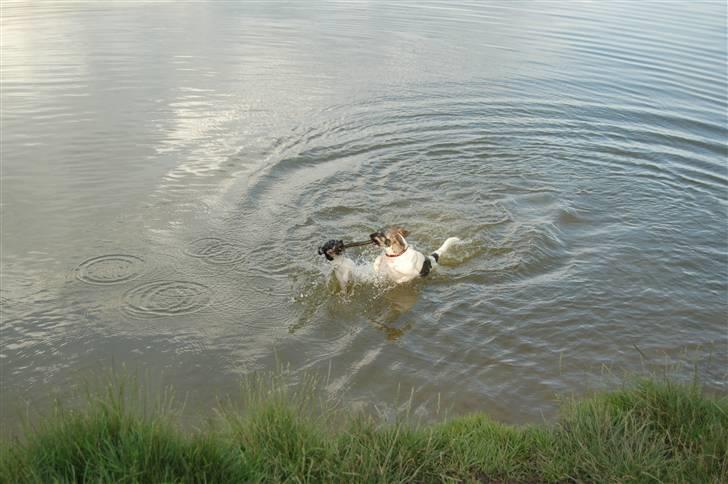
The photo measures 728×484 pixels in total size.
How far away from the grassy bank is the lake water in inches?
53.6

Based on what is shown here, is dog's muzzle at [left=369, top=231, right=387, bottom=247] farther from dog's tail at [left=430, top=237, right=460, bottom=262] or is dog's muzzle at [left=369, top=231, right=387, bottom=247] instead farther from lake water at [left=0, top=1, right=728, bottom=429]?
dog's tail at [left=430, top=237, right=460, bottom=262]

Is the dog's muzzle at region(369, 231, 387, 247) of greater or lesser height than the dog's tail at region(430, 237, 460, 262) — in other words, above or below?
above

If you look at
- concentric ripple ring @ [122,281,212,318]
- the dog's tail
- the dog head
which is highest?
the dog head

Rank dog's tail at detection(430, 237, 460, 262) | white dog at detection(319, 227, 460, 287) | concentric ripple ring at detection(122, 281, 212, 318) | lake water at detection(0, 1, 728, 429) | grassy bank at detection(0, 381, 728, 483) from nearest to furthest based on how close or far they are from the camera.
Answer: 1. grassy bank at detection(0, 381, 728, 483)
2. lake water at detection(0, 1, 728, 429)
3. concentric ripple ring at detection(122, 281, 212, 318)
4. white dog at detection(319, 227, 460, 287)
5. dog's tail at detection(430, 237, 460, 262)

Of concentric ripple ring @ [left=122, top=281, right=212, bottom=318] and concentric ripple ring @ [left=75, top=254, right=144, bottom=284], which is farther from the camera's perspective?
concentric ripple ring @ [left=75, top=254, right=144, bottom=284]

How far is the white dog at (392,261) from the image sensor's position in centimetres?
830

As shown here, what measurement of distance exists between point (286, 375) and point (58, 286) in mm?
3241

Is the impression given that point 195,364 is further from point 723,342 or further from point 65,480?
point 723,342

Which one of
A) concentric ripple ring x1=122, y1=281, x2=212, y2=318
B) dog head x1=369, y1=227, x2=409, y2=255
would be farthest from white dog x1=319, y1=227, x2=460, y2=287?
concentric ripple ring x1=122, y1=281, x2=212, y2=318

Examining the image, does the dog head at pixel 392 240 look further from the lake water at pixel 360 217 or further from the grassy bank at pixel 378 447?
the grassy bank at pixel 378 447

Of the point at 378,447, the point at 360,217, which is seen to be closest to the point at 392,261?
the point at 360,217

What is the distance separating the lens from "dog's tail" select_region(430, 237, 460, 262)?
8844 mm

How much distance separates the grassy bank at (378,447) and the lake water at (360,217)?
1.36m

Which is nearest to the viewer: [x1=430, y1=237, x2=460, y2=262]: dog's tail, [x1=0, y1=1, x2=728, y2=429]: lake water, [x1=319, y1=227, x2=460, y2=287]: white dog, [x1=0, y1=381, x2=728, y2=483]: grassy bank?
[x1=0, y1=381, x2=728, y2=483]: grassy bank
